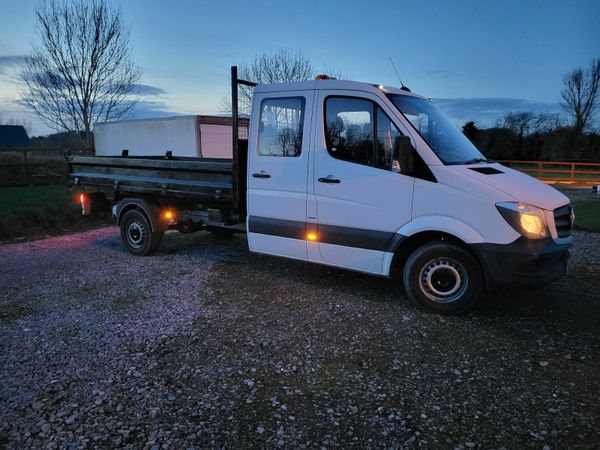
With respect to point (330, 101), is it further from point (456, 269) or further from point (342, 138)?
point (456, 269)

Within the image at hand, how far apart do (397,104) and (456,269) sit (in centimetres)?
196

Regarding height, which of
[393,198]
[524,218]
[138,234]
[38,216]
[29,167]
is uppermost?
[393,198]

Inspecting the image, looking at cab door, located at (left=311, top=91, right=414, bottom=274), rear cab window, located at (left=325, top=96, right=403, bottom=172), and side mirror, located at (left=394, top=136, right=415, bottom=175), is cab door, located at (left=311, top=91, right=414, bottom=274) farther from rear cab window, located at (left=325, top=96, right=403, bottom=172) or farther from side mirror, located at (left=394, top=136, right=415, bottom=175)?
side mirror, located at (left=394, top=136, right=415, bottom=175)

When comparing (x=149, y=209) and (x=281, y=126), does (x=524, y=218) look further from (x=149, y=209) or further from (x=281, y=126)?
(x=149, y=209)

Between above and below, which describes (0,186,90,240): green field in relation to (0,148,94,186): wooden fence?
below

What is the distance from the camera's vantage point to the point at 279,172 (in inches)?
226

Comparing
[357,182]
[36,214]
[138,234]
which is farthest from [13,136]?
[357,182]

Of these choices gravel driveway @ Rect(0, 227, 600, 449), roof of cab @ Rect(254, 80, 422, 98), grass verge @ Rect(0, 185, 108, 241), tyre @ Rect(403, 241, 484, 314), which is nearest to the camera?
gravel driveway @ Rect(0, 227, 600, 449)

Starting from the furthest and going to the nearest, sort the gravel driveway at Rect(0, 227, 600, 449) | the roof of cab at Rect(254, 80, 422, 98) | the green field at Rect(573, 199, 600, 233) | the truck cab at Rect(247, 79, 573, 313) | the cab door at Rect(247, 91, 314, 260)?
the green field at Rect(573, 199, 600, 233) → the cab door at Rect(247, 91, 314, 260) → the roof of cab at Rect(254, 80, 422, 98) → the truck cab at Rect(247, 79, 573, 313) → the gravel driveway at Rect(0, 227, 600, 449)

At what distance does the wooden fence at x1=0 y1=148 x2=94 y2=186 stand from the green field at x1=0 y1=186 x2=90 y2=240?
331 centimetres

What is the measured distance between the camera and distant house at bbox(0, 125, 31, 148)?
3989 cm

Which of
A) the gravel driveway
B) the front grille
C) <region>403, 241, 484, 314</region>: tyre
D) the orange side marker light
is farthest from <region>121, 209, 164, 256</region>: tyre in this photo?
the front grille

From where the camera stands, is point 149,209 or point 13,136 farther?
point 13,136

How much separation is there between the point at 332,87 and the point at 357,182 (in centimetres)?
119
